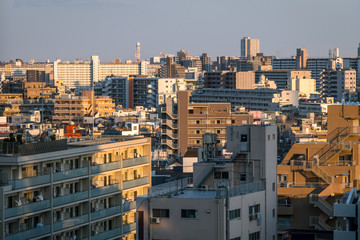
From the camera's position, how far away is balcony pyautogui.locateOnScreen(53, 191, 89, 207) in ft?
54.6

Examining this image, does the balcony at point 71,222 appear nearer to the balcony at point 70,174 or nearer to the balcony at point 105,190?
the balcony at point 105,190

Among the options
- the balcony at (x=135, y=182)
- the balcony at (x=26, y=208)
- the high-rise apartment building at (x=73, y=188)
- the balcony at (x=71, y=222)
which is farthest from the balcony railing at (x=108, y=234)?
the balcony at (x=26, y=208)

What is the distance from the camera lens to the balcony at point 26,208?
50.3ft

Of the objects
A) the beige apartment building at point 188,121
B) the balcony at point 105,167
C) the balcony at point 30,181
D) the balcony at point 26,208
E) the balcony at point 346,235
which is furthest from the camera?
the beige apartment building at point 188,121

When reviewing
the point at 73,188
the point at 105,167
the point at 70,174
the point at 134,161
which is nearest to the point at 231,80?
the point at 134,161

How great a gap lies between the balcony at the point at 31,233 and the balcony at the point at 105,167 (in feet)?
6.40

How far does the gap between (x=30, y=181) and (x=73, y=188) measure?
1583mm

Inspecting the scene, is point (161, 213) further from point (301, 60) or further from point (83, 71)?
point (83, 71)

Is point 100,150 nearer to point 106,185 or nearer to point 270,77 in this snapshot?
point 106,185

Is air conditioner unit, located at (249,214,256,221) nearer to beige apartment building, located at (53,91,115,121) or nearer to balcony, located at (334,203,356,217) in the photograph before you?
balcony, located at (334,203,356,217)

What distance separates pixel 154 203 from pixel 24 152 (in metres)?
4.40

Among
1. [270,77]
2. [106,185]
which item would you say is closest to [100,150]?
[106,185]

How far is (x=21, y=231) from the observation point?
15602 millimetres

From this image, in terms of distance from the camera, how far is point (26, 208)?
51.6ft
